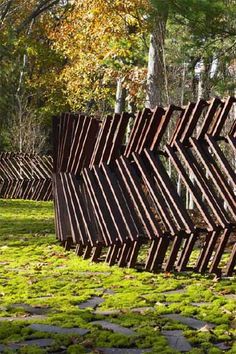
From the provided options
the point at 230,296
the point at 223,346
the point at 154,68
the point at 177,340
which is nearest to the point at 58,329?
the point at 177,340

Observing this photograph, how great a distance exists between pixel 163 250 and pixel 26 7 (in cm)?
2520

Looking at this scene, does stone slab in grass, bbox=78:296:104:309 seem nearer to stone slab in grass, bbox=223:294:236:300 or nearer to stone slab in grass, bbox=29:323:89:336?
stone slab in grass, bbox=29:323:89:336

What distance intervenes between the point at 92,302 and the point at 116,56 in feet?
53.4

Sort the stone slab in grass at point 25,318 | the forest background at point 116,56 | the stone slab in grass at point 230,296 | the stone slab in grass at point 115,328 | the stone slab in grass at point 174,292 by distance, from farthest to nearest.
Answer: the forest background at point 116,56 → the stone slab in grass at point 174,292 → the stone slab in grass at point 230,296 → the stone slab in grass at point 25,318 → the stone slab in grass at point 115,328

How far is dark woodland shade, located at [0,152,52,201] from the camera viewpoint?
22.2 meters

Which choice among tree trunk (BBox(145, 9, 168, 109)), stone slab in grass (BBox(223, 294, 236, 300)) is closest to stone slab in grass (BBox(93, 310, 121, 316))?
stone slab in grass (BBox(223, 294, 236, 300))

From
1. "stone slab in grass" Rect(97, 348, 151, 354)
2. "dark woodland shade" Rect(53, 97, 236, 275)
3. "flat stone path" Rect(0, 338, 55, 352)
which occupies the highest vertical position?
"dark woodland shade" Rect(53, 97, 236, 275)

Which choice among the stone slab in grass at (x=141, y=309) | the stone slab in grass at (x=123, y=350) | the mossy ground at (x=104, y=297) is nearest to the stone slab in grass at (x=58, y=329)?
the mossy ground at (x=104, y=297)

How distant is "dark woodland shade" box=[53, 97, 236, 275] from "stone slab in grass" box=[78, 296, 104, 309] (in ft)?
4.00

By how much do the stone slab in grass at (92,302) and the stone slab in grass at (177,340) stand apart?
0.98 meters

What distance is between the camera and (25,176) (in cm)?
2328

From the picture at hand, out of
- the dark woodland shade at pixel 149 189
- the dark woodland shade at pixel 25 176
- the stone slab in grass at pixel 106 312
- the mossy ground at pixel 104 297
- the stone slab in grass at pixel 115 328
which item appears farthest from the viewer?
the dark woodland shade at pixel 25 176

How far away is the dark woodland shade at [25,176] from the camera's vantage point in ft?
72.8

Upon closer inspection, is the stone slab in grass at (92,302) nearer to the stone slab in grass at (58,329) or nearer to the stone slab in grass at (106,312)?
the stone slab in grass at (106,312)
